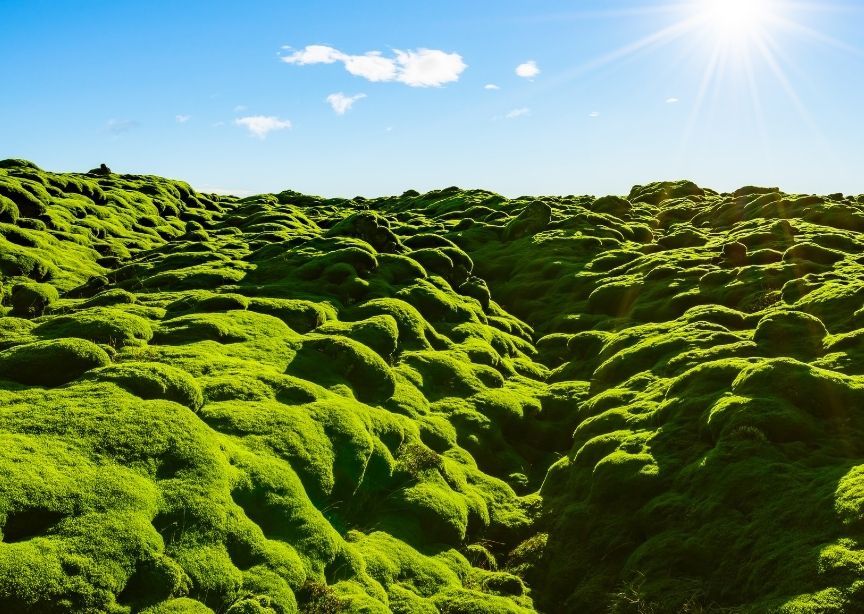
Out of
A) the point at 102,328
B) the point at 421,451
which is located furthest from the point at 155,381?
the point at 421,451

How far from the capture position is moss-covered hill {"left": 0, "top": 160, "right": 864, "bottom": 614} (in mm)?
14570

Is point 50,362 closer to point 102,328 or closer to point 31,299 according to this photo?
point 102,328

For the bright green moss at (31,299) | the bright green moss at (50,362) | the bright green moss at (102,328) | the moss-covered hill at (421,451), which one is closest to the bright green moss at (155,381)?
the moss-covered hill at (421,451)

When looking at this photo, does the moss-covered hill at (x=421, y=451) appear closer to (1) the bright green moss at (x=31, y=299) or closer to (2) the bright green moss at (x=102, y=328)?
(2) the bright green moss at (x=102, y=328)

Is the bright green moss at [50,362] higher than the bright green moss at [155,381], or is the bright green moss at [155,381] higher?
the bright green moss at [155,381]

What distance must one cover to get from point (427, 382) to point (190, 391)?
14699 millimetres

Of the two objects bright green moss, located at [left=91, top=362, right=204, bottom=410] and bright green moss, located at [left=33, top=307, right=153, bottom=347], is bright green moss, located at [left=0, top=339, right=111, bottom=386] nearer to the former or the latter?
bright green moss, located at [left=91, top=362, right=204, bottom=410]

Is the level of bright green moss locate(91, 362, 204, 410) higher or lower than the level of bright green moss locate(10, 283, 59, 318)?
higher

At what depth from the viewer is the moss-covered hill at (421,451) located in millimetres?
14570

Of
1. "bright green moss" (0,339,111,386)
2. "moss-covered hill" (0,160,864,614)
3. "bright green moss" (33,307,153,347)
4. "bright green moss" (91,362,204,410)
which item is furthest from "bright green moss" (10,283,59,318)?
"bright green moss" (91,362,204,410)

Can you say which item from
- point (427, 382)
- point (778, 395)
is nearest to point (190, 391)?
point (427, 382)

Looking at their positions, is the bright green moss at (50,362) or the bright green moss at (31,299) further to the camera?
the bright green moss at (31,299)

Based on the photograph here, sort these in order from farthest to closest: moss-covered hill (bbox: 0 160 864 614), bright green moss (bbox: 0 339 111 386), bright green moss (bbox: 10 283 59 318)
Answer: bright green moss (bbox: 10 283 59 318)
bright green moss (bbox: 0 339 111 386)
moss-covered hill (bbox: 0 160 864 614)

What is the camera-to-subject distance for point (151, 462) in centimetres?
1638
